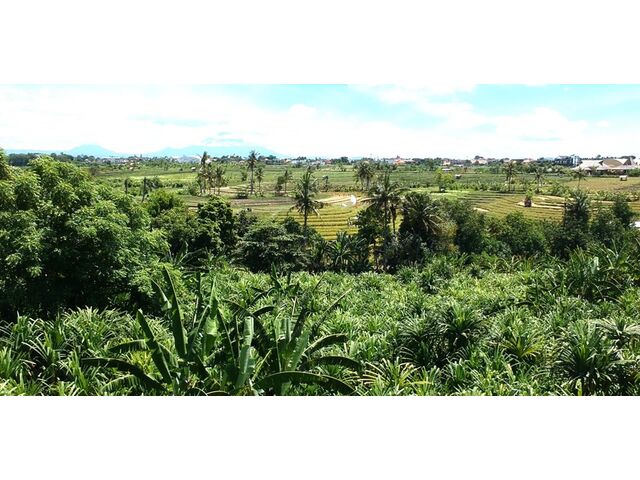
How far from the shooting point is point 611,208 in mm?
19016

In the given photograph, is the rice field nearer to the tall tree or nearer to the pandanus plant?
the tall tree

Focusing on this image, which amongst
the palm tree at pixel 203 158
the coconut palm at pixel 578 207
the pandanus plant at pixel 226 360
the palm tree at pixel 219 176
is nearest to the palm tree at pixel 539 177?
the coconut palm at pixel 578 207

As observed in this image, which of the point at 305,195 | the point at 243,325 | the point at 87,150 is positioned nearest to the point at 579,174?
the point at 305,195

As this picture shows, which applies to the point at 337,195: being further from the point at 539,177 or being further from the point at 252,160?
the point at 539,177

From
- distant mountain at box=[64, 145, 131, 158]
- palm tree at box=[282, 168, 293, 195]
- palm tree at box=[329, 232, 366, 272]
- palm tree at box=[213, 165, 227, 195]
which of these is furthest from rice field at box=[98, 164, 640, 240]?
distant mountain at box=[64, 145, 131, 158]

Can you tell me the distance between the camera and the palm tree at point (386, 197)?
22672 mm

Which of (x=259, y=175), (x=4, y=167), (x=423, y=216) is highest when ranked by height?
(x=259, y=175)

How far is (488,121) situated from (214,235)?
13.5m

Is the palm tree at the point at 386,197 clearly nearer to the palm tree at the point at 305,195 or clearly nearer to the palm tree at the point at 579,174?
the palm tree at the point at 305,195

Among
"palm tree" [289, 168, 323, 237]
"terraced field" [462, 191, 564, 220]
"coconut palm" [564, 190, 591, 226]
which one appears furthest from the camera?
"terraced field" [462, 191, 564, 220]

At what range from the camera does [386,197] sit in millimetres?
22688

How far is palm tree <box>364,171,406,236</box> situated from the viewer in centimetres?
2267
